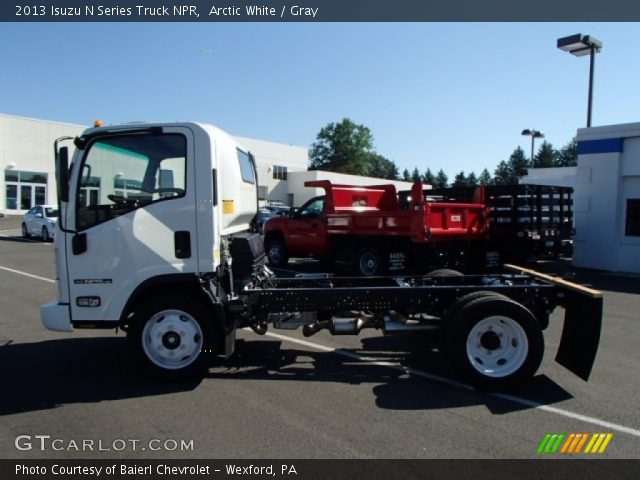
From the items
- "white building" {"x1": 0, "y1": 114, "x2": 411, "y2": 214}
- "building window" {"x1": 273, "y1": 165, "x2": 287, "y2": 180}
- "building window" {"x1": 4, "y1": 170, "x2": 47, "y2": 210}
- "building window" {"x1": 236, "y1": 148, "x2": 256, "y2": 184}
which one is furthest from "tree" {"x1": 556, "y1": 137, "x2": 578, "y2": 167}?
"building window" {"x1": 236, "y1": 148, "x2": 256, "y2": 184}

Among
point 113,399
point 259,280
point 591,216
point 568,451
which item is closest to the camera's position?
point 568,451

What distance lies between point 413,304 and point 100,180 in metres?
3.47

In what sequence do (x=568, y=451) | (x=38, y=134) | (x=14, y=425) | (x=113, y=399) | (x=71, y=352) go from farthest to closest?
(x=38, y=134), (x=71, y=352), (x=113, y=399), (x=14, y=425), (x=568, y=451)

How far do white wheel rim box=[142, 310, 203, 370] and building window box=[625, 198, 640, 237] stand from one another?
48.7 ft

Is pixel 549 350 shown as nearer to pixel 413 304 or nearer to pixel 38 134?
pixel 413 304

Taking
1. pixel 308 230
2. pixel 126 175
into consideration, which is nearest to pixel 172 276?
pixel 126 175

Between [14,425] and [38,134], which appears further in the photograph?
[38,134]

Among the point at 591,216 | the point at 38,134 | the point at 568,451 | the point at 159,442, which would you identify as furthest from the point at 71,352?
the point at 38,134

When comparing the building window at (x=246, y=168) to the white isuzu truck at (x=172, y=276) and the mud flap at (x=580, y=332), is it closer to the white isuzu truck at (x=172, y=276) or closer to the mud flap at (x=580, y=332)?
the white isuzu truck at (x=172, y=276)

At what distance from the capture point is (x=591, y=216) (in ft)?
53.1

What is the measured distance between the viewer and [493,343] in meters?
5.06

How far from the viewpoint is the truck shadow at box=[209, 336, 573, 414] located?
470cm

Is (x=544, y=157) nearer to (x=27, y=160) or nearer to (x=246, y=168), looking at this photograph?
(x=27, y=160)
